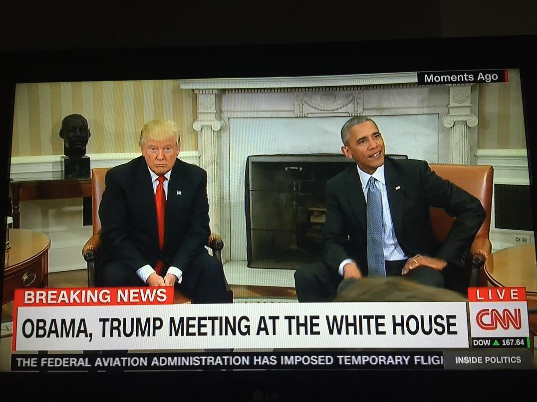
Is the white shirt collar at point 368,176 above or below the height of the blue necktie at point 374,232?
above

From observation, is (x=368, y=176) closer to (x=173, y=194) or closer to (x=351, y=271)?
(x=351, y=271)

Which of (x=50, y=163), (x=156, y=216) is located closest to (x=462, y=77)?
(x=156, y=216)

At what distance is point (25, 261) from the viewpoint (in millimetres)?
1488

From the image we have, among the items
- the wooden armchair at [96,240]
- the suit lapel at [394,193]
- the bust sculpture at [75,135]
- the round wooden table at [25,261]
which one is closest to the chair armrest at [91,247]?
the wooden armchair at [96,240]

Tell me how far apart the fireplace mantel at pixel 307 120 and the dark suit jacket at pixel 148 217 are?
0.05 m

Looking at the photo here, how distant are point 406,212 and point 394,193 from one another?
0.06 meters

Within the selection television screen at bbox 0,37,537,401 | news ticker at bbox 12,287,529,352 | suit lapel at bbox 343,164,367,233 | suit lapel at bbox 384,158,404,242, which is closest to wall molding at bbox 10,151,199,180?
television screen at bbox 0,37,537,401

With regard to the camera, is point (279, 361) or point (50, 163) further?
point (50, 163)

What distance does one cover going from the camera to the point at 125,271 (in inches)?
58.6

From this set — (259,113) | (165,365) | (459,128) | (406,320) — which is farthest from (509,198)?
(165,365)

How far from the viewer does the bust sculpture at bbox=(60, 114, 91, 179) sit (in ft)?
4.80

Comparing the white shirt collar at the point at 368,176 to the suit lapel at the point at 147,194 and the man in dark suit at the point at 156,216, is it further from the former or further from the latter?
→ the suit lapel at the point at 147,194

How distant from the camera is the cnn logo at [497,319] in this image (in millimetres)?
1413

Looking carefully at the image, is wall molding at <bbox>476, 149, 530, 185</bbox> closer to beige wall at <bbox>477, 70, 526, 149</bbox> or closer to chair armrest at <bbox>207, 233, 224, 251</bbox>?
→ beige wall at <bbox>477, 70, 526, 149</bbox>
